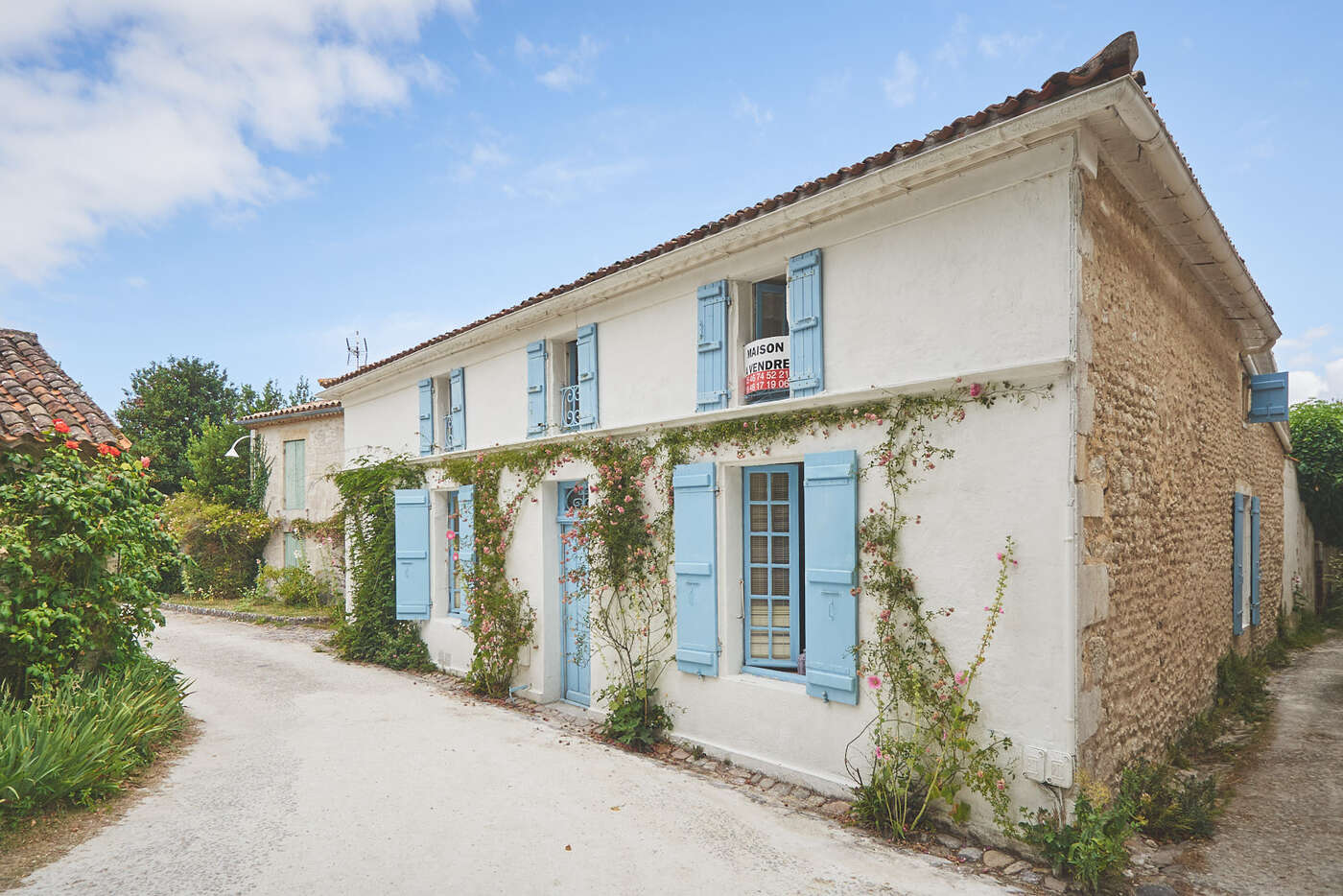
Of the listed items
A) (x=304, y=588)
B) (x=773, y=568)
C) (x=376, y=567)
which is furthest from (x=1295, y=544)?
(x=304, y=588)

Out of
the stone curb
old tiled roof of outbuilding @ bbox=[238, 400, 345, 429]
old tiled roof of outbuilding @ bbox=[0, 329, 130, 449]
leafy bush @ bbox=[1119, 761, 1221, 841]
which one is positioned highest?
old tiled roof of outbuilding @ bbox=[238, 400, 345, 429]

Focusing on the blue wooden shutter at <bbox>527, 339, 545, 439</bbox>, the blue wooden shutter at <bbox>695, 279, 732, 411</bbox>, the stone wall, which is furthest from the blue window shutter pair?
the stone wall

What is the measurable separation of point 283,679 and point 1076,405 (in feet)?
32.1

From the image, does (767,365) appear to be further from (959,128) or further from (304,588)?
(304,588)

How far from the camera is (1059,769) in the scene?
13.9 feet

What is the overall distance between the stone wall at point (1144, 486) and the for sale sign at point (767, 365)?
2.39 metres

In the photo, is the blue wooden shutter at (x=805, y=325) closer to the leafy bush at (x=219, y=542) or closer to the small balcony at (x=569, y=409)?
the small balcony at (x=569, y=409)

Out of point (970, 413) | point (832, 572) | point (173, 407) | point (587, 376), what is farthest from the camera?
point (173, 407)

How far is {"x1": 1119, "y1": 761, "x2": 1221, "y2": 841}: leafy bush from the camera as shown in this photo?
477cm

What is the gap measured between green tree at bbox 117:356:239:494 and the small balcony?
19.4m

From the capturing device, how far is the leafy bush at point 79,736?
15.4 ft

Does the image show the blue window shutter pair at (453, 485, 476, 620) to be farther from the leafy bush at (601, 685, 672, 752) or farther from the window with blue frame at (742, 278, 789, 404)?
the window with blue frame at (742, 278, 789, 404)

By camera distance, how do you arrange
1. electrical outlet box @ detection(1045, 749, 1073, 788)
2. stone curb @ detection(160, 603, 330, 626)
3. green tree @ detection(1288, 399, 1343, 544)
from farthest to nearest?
green tree @ detection(1288, 399, 1343, 544), stone curb @ detection(160, 603, 330, 626), electrical outlet box @ detection(1045, 749, 1073, 788)

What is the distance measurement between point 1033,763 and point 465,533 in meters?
7.15
